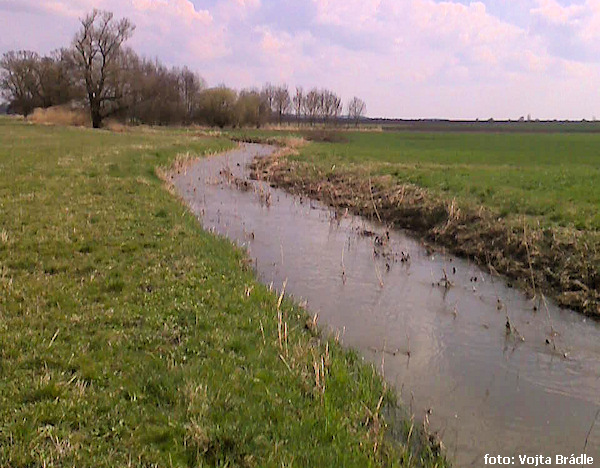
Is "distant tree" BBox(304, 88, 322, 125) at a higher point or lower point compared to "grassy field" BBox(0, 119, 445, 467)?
higher

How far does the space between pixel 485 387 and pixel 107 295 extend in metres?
5.36

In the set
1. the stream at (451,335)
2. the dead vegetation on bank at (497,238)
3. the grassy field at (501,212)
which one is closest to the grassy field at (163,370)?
the stream at (451,335)

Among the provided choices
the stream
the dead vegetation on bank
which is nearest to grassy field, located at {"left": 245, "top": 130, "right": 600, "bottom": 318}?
the dead vegetation on bank

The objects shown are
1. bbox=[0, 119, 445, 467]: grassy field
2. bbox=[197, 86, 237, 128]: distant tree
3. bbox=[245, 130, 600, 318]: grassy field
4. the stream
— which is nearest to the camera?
bbox=[0, 119, 445, 467]: grassy field

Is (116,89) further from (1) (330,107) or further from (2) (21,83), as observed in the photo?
(1) (330,107)

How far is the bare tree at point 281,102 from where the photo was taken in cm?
11775

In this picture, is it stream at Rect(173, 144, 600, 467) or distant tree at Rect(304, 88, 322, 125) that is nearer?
stream at Rect(173, 144, 600, 467)

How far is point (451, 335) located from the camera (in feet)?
25.8

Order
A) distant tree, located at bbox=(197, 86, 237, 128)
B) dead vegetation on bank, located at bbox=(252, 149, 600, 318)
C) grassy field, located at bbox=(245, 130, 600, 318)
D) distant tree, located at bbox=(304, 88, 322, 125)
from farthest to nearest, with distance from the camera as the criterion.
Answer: distant tree, located at bbox=(304, 88, 322, 125), distant tree, located at bbox=(197, 86, 237, 128), grassy field, located at bbox=(245, 130, 600, 318), dead vegetation on bank, located at bbox=(252, 149, 600, 318)

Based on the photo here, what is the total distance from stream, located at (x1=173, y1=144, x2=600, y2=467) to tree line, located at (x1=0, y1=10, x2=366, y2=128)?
57.8 meters

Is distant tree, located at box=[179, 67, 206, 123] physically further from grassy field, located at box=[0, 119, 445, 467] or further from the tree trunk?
grassy field, located at box=[0, 119, 445, 467]

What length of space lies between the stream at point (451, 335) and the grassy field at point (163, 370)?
2.31 feet

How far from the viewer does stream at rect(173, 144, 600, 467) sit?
5.43 m

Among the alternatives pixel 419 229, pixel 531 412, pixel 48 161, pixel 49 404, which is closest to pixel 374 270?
pixel 419 229
